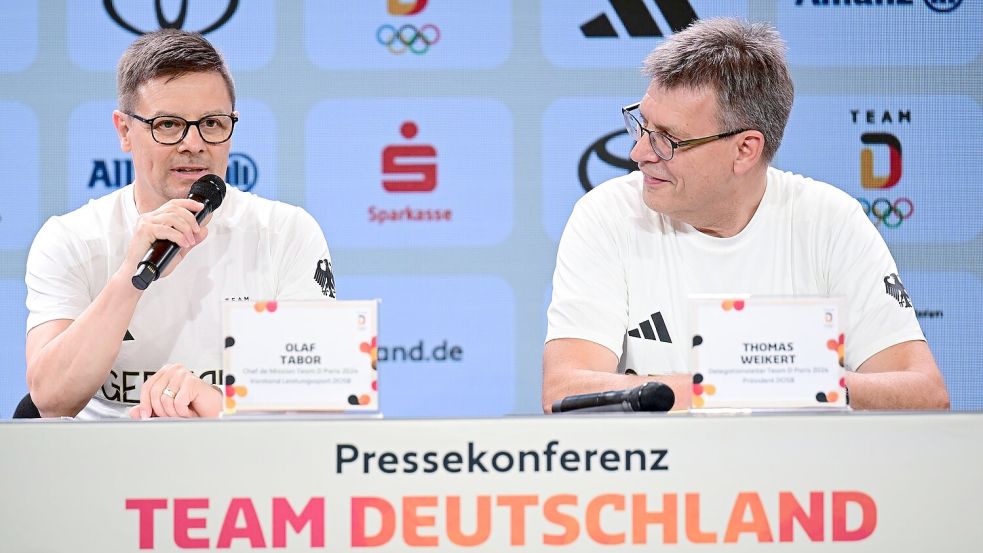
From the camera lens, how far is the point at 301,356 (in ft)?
4.39

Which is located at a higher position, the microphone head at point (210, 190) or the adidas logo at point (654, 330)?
the microphone head at point (210, 190)

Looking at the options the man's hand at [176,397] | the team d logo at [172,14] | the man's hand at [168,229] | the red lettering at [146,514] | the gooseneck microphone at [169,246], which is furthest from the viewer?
the team d logo at [172,14]

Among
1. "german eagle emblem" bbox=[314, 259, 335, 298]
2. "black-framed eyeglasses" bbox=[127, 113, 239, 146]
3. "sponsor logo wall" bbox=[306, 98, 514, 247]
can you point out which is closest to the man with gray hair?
"german eagle emblem" bbox=[314, 259, 335, 298]

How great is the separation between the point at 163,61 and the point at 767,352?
141cm

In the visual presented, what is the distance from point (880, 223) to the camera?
10.9ft

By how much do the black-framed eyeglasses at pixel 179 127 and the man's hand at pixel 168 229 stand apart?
24 centimetres

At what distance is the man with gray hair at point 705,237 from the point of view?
204 cm

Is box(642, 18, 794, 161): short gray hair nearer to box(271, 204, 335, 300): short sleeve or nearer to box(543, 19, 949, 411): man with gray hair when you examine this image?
box(543, 19, 949, 411): man with gray hair

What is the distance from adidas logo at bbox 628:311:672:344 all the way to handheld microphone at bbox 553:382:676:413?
702mm

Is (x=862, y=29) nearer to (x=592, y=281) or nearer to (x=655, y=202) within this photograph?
(x=655, y=202)

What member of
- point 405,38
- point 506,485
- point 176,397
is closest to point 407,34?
point 405,38

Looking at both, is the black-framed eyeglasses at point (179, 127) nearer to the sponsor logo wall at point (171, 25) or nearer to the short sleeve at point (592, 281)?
the short sleeve at point (592, 281)

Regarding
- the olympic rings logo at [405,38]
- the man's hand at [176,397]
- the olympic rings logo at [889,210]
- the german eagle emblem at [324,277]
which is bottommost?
the man's hand at [176,397]

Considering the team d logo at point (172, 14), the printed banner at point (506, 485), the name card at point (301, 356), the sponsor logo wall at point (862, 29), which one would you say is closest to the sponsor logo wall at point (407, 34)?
the team d logo at point (172, 14)
